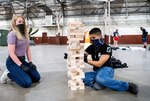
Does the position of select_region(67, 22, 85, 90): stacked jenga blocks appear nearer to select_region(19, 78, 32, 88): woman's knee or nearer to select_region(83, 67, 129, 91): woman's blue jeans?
select_region(83, 67, 129, 91): woman's blue jeans

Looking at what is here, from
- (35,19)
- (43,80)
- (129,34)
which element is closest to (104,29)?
(129,34)

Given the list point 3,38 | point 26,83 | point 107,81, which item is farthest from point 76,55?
point 3,38

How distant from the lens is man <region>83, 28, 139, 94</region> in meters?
4.64

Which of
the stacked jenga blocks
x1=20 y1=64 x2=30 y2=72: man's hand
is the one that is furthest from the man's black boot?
x1=20 y1=64 x2=30 y2=72: man's hand

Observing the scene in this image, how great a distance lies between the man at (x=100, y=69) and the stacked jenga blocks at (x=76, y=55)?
14cm

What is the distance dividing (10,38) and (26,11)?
26.9 meters

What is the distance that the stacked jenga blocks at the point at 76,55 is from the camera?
479 centimetres

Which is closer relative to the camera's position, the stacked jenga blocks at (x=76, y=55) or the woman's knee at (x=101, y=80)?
the woman's knee at (x=101, y=80)

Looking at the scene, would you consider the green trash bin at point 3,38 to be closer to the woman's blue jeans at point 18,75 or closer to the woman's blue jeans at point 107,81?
the woman's blue jeans at point 18,75

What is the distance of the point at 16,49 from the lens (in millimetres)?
5188

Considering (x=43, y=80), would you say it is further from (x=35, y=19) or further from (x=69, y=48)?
(x=35, y=19)

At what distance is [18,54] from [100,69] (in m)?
1.65

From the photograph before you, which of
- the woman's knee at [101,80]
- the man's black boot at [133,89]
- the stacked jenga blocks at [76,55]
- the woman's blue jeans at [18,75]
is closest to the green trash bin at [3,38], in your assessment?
the woman's blue jeans at [18,75]

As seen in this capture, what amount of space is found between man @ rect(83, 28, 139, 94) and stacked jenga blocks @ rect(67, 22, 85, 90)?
145 millimetres
